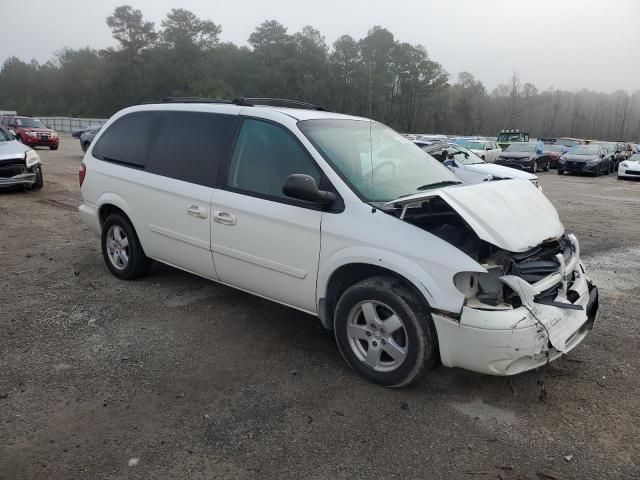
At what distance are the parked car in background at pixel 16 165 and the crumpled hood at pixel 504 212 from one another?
32.9 ft

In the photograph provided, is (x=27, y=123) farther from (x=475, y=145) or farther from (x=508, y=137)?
(x=508, y=137)

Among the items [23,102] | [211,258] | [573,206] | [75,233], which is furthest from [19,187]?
[23,102]

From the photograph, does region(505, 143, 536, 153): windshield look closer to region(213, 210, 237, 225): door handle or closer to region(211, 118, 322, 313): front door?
region(211, 118, 322, 313): front door

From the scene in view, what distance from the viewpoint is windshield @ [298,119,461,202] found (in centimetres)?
356

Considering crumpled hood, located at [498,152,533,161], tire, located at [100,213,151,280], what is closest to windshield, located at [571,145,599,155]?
crumpled hood, located at [498,152,533,161]

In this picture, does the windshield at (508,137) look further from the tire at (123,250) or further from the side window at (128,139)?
the tire at (123,250)

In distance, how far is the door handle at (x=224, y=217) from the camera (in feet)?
12.8

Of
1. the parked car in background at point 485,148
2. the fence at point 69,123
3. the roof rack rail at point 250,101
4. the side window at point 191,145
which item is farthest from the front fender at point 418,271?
the fence at point 69,123

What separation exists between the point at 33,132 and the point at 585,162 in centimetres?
2574

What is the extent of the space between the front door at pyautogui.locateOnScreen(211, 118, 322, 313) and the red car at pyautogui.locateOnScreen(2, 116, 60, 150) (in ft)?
77.3

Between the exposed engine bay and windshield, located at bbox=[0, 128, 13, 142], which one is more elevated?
windshield, located at bbox=[0, 128, 13, 142]

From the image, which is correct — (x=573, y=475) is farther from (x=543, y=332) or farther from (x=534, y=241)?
(x=534, y=241)

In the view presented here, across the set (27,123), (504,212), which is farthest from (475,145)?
(504,212)

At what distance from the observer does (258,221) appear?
3748 mm
